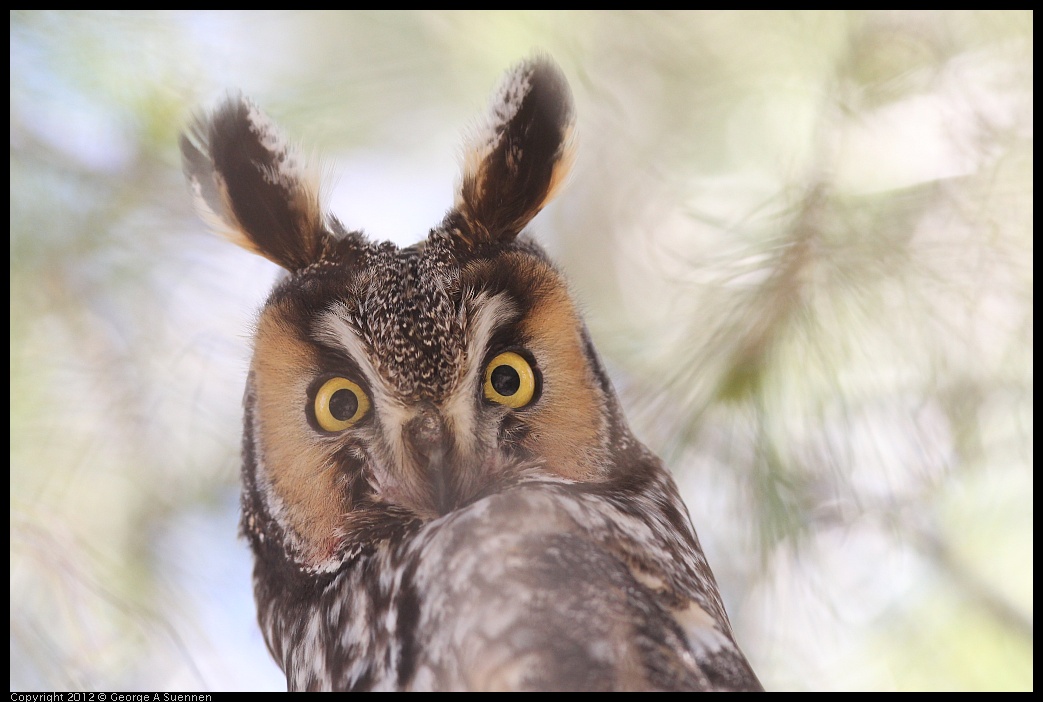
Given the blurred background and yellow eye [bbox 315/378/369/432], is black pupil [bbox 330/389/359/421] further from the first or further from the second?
the blurred background

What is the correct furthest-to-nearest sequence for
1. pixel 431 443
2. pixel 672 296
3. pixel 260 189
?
pixel 672 296 → pixel 260 189 → pixel 431 443

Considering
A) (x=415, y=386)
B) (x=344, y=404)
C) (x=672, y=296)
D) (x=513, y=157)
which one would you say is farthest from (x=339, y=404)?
(x=672, y=296)

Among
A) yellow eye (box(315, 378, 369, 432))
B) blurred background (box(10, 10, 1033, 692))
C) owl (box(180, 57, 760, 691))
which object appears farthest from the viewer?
blurred background (box(10, 10, 1033, 692))

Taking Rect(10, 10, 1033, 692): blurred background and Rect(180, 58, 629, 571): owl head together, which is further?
Rect(10, 10, 1033, 692): blurred background

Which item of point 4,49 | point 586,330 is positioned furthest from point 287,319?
point 4,49

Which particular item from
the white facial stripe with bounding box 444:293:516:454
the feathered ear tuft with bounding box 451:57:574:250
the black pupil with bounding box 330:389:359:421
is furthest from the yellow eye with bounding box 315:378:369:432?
the feathered ear tuft with bounding box 451:57:574:250

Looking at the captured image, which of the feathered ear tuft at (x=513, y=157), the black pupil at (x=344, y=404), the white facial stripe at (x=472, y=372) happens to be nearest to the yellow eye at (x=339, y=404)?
the black pupil at (x=344, y=404)

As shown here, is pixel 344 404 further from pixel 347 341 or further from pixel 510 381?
pixel 510 381
